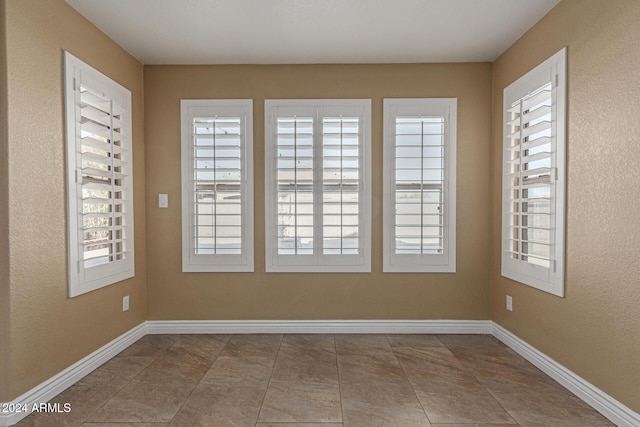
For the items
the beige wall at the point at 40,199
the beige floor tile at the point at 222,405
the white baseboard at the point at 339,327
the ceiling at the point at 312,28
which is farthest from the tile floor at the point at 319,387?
the ceiling at the point at 312,28

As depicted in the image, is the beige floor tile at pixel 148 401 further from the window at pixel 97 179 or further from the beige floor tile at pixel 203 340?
the window at pixel 97 179

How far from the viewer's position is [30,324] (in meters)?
2.31

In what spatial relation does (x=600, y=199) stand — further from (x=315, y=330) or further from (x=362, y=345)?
(x=315, y=330)

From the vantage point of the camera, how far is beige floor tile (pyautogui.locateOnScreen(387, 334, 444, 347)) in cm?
345

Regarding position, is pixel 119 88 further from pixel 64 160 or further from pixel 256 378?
pixel 256 378

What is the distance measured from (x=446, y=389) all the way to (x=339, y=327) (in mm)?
1318

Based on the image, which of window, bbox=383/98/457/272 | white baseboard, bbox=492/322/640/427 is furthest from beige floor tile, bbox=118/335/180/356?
white baseboard, bbox=492/322/640/427

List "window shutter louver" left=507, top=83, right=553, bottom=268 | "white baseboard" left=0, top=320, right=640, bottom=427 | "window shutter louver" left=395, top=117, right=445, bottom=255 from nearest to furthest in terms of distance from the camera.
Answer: "white baseboard" left=0, top=320, right=640, bottom=427, "window shutter louver" left=507, top=83, right=553, bottom=268, "window shutter louver" left=395, top=117, right=445, bottom=255

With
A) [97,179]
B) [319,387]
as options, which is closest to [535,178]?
[319,387]

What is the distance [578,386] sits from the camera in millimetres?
2498

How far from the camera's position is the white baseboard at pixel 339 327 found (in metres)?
3.73

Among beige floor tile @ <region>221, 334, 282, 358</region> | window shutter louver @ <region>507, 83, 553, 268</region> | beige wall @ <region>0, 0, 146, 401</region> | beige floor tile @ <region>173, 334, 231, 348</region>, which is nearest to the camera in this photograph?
beige wall @ <region>0, 0, 146, 401</region>

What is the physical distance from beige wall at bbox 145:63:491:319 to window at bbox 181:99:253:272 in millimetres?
92

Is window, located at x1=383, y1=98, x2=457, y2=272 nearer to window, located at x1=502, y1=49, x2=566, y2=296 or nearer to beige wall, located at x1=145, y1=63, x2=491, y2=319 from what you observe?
beige wall, located at x1=145, y1=63, x2=491, y2=319
